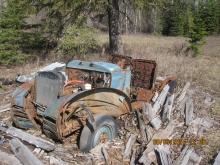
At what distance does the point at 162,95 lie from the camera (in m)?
9.10

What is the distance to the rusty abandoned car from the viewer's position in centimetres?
667

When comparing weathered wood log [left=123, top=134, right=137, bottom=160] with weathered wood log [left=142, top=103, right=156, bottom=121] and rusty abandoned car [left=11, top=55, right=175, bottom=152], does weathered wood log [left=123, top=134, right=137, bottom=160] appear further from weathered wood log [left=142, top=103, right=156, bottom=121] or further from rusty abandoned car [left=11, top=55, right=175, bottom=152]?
weathered wood log [left=142, top=103, right=156, bottom=121]

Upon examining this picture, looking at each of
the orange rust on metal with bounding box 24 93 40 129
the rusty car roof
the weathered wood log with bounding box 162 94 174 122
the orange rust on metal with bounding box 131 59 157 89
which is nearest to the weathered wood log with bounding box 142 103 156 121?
the weathered wood log with bounding box 162 94 174 122

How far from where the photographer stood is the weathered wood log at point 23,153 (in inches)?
236

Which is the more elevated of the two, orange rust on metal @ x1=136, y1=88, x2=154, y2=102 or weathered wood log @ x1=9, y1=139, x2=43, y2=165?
orange rust on metal @ x1=136, y1=88, x2=154, y2=102

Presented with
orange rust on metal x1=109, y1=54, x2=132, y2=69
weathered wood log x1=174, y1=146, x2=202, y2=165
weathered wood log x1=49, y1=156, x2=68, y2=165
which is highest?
orange rust on metal x1=109, y1=54, x2=132, y2=69

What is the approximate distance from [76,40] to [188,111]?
25.1 feet

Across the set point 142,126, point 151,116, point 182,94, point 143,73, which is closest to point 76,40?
point 143,73

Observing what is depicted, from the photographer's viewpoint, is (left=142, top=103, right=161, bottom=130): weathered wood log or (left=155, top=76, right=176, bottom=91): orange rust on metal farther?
(left=155, top=76, right=176, bottom=91): orange rust on metal

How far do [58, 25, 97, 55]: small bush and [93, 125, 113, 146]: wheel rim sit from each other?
836 centimetres

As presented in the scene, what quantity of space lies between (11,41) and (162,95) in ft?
26.6

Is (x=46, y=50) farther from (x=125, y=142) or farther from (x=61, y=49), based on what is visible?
(x=125, y=142)

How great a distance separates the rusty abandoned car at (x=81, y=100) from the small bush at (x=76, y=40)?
6.28 m

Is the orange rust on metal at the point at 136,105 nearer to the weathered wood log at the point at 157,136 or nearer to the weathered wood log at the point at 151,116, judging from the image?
the weathered wood log at the point at 151,116
